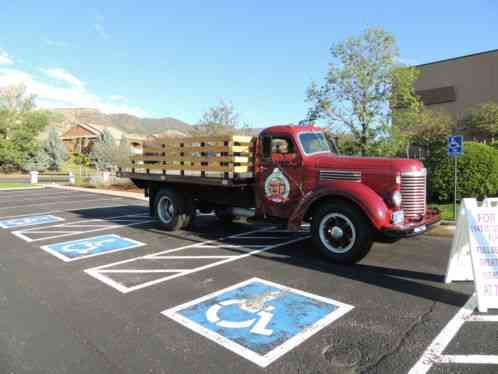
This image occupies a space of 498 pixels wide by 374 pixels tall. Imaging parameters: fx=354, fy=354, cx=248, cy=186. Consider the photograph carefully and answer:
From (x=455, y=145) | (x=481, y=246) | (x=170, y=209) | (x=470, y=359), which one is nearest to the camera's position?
(x=470, y=359)

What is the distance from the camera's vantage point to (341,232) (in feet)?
18.4

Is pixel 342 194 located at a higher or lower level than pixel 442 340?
higher

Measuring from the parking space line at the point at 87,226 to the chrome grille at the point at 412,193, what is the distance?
6762 mm

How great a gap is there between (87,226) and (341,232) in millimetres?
6664

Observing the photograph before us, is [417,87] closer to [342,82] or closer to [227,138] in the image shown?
[342,82]

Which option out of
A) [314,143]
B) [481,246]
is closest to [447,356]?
[481,246]

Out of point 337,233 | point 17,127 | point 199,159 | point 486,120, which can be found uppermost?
point 17,127

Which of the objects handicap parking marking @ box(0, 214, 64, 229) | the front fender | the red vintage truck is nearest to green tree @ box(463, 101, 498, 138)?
the red vintage truck

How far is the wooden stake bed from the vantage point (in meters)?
6.91

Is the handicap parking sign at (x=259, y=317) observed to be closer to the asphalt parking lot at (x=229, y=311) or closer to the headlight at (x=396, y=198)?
the asphalt parking lot at (x=229, y=311)

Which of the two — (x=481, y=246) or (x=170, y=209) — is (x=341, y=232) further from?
(x=170, y=209)

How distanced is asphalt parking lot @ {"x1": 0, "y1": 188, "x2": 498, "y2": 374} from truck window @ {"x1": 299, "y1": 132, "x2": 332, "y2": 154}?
6.09 ft

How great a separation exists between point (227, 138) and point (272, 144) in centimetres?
90

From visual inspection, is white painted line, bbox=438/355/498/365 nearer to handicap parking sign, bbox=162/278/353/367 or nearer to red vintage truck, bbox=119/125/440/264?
handicap parking sign, bbox=162/278/353/367
